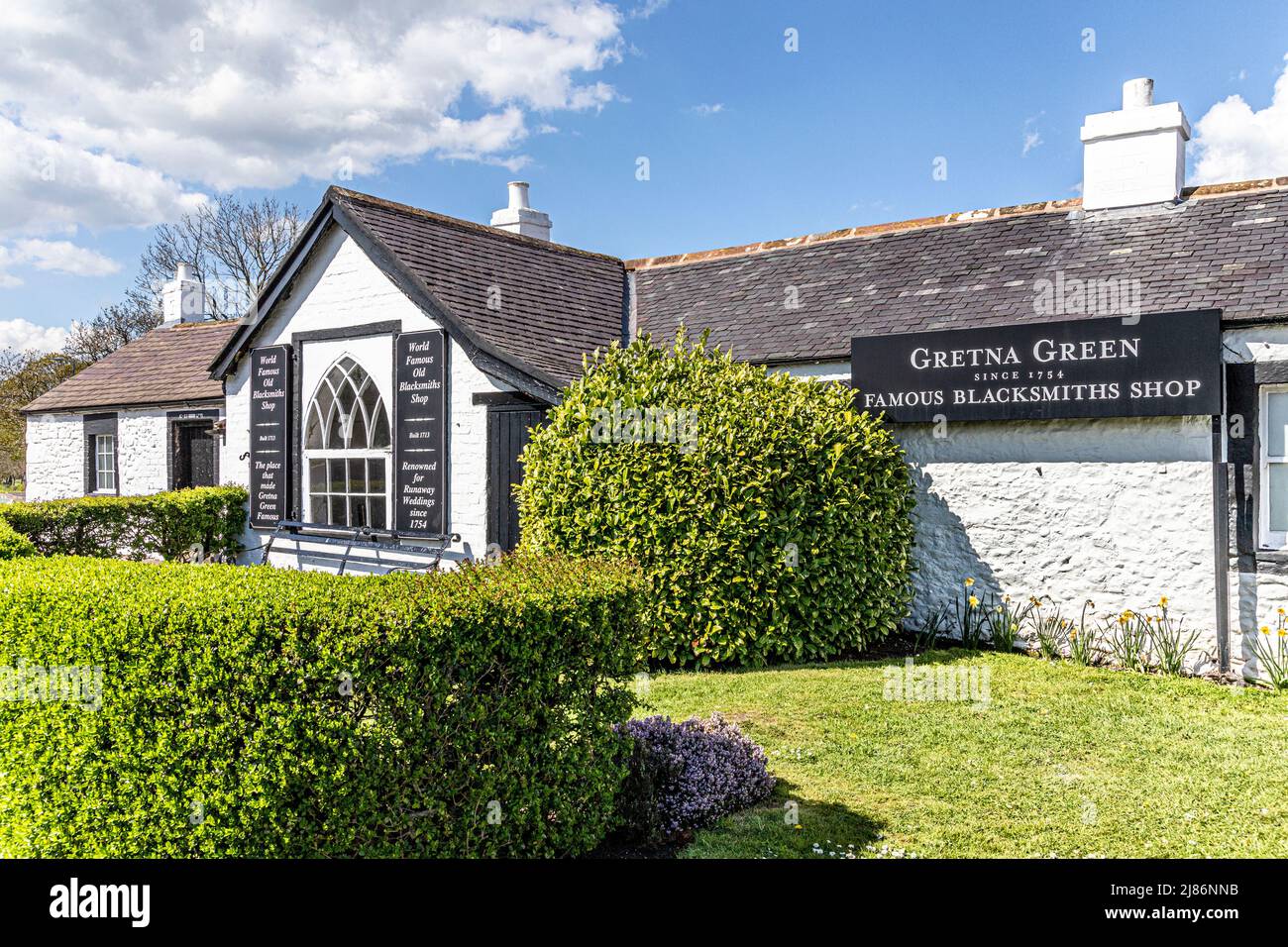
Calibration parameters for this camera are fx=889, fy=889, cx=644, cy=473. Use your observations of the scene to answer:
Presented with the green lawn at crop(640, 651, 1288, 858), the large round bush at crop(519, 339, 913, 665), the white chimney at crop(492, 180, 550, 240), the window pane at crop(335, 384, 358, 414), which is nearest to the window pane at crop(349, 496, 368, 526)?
the window pane at crop(335, 384, 358, 414)

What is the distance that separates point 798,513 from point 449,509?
459 cm

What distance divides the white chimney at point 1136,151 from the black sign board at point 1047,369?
318cm

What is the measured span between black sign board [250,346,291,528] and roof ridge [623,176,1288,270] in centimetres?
619

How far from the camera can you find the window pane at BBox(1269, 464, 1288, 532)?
8.38 metres

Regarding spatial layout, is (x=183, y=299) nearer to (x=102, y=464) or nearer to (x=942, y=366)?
(x=102, y=464)

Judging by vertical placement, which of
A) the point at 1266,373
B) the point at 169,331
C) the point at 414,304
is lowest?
the point at 1266,373

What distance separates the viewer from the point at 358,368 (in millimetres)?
12031
